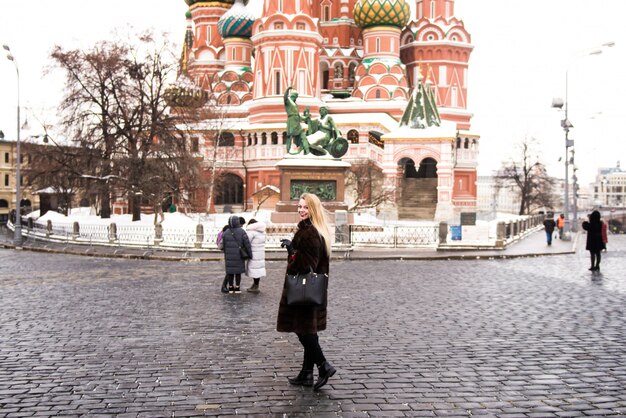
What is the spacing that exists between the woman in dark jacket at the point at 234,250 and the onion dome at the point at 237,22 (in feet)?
170

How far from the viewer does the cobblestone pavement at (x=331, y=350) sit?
6.39 metres

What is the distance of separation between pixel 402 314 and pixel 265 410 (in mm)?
5421

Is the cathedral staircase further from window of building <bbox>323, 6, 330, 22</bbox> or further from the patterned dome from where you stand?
window of building <bbox>323, 6, 330, 22</bbox>

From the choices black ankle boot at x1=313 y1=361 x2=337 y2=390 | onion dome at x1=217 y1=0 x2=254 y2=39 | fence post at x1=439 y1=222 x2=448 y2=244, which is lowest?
black ankle boot at x1=313 y1=361 x2=337 y2=390

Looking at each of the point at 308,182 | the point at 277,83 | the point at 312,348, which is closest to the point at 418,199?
the point at 277,83

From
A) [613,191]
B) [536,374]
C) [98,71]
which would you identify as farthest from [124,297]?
[613,191]

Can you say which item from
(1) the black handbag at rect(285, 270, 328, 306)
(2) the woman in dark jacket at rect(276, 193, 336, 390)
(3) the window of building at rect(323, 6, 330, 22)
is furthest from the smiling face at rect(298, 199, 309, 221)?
(3) the window of building at rect(323, 6, 330, 22)

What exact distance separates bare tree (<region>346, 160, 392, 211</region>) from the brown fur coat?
32.0 meters

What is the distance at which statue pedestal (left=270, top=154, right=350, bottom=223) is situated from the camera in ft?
103

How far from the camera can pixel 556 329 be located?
9930 millimetres

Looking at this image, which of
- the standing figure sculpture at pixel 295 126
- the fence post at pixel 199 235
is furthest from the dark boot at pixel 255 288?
the standing figure sculpture at pixel 295 126

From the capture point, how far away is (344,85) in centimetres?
6406

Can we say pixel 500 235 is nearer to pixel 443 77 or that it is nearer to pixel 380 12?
pixel 380 12

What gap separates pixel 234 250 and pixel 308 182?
721 inches
